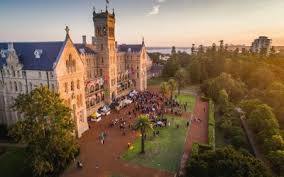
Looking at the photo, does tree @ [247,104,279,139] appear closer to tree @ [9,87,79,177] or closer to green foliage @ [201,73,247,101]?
green foliage @ [201,73,247,101]

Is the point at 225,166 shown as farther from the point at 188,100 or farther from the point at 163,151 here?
the point at 188,100

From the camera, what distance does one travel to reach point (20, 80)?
43.1 meters

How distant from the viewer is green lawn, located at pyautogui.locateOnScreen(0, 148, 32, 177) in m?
32.7

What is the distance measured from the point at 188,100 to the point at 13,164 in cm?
5468

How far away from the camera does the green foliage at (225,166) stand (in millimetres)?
24641

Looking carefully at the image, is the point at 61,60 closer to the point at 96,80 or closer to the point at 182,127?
the point at 96,80

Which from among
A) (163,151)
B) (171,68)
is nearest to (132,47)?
(171,68)

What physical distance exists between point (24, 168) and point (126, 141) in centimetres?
1802

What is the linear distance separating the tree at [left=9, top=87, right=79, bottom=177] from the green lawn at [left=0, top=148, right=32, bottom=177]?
502cm

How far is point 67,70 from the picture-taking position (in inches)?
1631

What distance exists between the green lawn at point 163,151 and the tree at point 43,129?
1176cm

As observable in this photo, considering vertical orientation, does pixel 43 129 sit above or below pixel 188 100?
above

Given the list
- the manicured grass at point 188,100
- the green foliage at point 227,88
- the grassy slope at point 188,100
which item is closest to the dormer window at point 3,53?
the manicured grass at point 188,100

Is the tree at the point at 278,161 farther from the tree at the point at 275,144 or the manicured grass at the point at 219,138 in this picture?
the manicured grass at the point at 219,138
